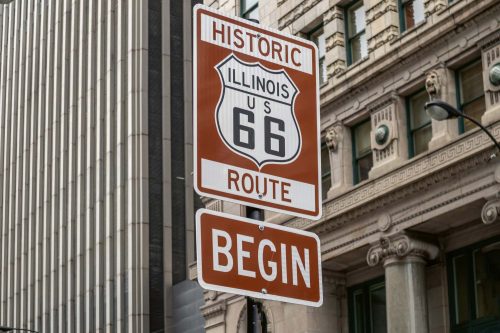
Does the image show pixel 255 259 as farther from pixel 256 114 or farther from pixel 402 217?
pixel 402 217

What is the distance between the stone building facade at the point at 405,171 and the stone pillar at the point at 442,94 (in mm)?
34

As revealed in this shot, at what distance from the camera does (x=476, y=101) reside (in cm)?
2714

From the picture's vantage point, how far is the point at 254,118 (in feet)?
27.2

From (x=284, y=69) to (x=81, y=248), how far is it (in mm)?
54848

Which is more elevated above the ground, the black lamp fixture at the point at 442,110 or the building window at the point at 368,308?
the black lamp fixture at the point at 442,110

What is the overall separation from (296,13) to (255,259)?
26404 millimetres

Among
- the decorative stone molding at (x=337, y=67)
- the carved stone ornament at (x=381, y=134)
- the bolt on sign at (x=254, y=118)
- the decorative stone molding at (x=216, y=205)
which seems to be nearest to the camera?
the bolt on sign at (x=254, y=118)

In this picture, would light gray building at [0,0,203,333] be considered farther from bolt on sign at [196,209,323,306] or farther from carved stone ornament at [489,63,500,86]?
bolt on sign at [196,209,323,306]

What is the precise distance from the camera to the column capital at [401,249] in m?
28.0

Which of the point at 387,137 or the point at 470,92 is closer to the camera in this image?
the point at 470,92

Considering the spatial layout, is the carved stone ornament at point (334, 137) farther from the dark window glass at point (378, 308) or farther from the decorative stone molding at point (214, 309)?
the decorative stone molding at point (214, 309)

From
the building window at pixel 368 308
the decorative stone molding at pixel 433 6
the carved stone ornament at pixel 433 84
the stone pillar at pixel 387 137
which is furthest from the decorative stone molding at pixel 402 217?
the decorative stone molding at pixel 433 6

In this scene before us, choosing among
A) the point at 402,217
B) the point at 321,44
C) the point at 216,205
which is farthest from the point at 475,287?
the point at 216,205

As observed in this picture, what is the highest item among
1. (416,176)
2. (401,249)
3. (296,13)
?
(296,13)
